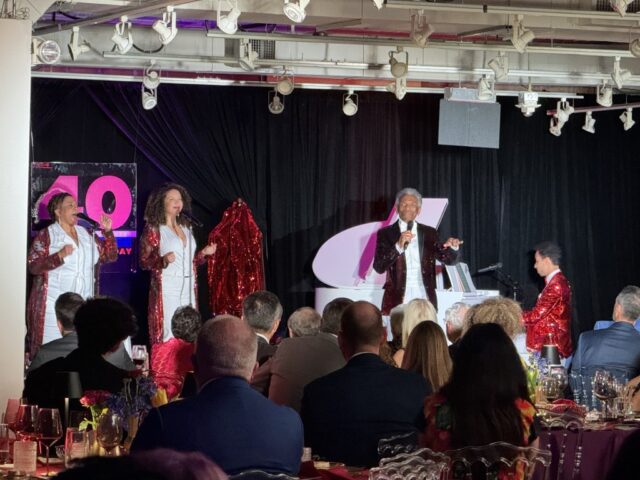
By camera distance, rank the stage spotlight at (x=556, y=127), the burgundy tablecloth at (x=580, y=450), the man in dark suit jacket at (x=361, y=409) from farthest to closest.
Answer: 1. the stage spotlight at (x=556, y=127)
2. the burgundy tablecloth at (x=580, y=450)
3. the man in dark suit jacket at (x=361, y=409)

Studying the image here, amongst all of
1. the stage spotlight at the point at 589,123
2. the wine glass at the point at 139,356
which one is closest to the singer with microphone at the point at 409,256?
the stage spotlight at the point at 589,123

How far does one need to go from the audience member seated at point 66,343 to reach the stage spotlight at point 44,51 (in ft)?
7.06

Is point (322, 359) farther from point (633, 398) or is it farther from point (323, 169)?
point (323, 169)

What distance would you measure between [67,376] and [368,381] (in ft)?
3.66

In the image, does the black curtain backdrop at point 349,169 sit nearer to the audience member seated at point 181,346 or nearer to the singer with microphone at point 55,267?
the singer with microphone at point 55,267

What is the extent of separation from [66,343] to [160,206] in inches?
165

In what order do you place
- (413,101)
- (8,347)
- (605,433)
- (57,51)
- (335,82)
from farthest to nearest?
1. (413,101)
2. (335,82)
3. (57,51)
4. (8,347)
5. (605,433)

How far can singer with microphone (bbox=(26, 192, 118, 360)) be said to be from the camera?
8.93 metres

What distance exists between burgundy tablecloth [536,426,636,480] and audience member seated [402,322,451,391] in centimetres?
48

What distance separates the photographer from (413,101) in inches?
440

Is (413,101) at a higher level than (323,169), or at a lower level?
higher

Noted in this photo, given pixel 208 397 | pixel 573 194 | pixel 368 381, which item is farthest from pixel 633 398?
pixel 573 194

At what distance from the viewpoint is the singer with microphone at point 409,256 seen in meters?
9.66

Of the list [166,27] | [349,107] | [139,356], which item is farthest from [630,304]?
[349,107]
